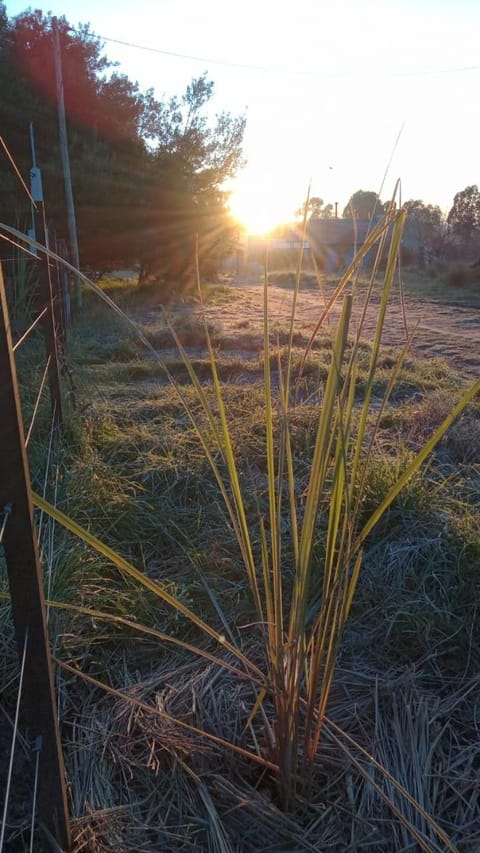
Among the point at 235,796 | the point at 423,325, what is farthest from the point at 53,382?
the point at 423,325

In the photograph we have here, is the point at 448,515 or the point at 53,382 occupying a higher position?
the point at 53,382

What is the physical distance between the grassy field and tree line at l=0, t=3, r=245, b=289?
805 cm

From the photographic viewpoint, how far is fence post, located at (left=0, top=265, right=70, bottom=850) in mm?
655

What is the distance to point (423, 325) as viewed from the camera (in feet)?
25.7

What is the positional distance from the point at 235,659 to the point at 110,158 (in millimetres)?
11163

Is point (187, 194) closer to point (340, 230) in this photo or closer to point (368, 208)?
point (368, 208)

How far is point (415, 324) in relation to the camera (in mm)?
5098

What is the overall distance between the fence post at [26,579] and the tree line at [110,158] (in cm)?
917

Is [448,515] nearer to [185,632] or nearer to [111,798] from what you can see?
[185,632]

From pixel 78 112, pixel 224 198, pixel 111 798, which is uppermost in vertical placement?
pixel 78 112

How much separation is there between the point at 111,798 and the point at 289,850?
340 mm

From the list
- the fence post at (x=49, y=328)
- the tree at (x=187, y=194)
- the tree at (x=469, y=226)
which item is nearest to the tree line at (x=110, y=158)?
the tree at (x=187, y=194)

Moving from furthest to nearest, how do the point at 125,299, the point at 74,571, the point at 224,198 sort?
1. the point at 224,198
2. the point at 125,299
3. the point at 74,571

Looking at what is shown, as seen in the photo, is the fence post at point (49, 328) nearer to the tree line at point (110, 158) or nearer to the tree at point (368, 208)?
the tree at point (368, 208)
